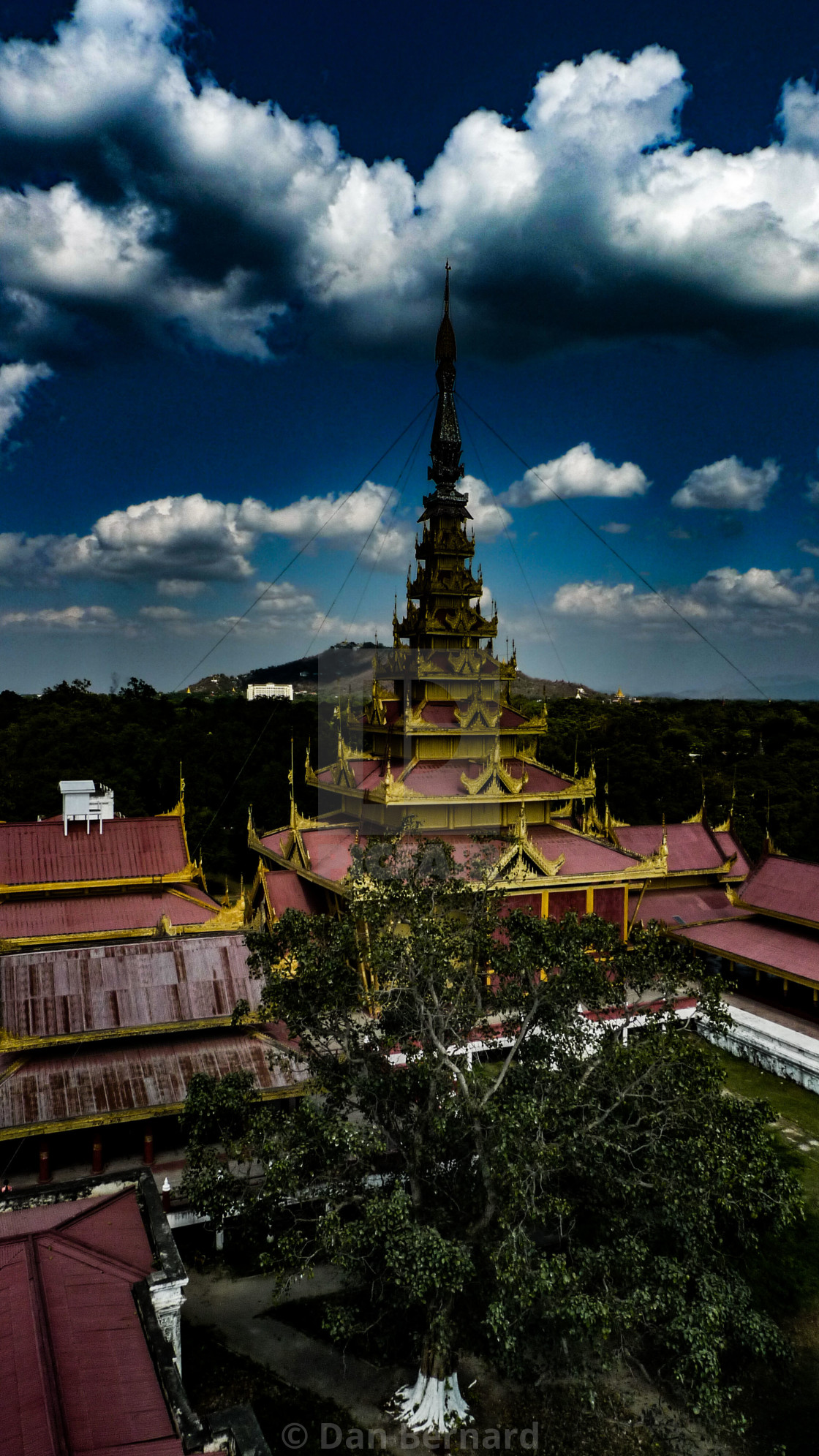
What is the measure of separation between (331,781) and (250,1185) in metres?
15.9

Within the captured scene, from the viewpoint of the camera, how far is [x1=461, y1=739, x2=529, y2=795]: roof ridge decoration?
70.2 feet

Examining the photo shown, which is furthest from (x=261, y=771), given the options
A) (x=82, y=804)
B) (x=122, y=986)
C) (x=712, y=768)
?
(x=122, y=986)

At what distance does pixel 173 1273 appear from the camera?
8789 mm

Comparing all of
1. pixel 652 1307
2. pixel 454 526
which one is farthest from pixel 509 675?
pixel 652 1307

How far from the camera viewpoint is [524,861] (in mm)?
20109

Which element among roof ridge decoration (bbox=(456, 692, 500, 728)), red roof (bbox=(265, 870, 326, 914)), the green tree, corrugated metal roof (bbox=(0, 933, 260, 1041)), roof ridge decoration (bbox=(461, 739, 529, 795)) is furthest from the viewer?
roof ridge decoration (bbox=(456, 692, 500, 728))

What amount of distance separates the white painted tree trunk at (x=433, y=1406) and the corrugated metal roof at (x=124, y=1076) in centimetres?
423

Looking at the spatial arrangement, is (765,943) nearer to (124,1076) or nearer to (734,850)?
(734,850)

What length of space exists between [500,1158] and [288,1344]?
4.85 metres

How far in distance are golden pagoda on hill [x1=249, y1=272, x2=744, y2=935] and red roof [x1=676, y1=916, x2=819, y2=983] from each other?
80.0 inches

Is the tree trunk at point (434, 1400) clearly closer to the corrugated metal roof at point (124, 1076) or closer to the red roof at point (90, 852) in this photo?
the corrugated metal roof at point (124, 1076)

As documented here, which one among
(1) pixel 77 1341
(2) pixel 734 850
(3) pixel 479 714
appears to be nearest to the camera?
(1) pixel 77 1341

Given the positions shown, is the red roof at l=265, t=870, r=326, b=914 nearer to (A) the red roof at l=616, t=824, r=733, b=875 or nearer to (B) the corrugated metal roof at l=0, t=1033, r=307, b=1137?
(B) the corrugated metal roof at l=0, t=1033, r=307, b=1137

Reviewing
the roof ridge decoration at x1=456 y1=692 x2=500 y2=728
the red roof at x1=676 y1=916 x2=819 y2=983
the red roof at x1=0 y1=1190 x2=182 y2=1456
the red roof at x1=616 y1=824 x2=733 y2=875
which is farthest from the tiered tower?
the red roof at x1=0 y1=1190 x2=182 y2=1456
